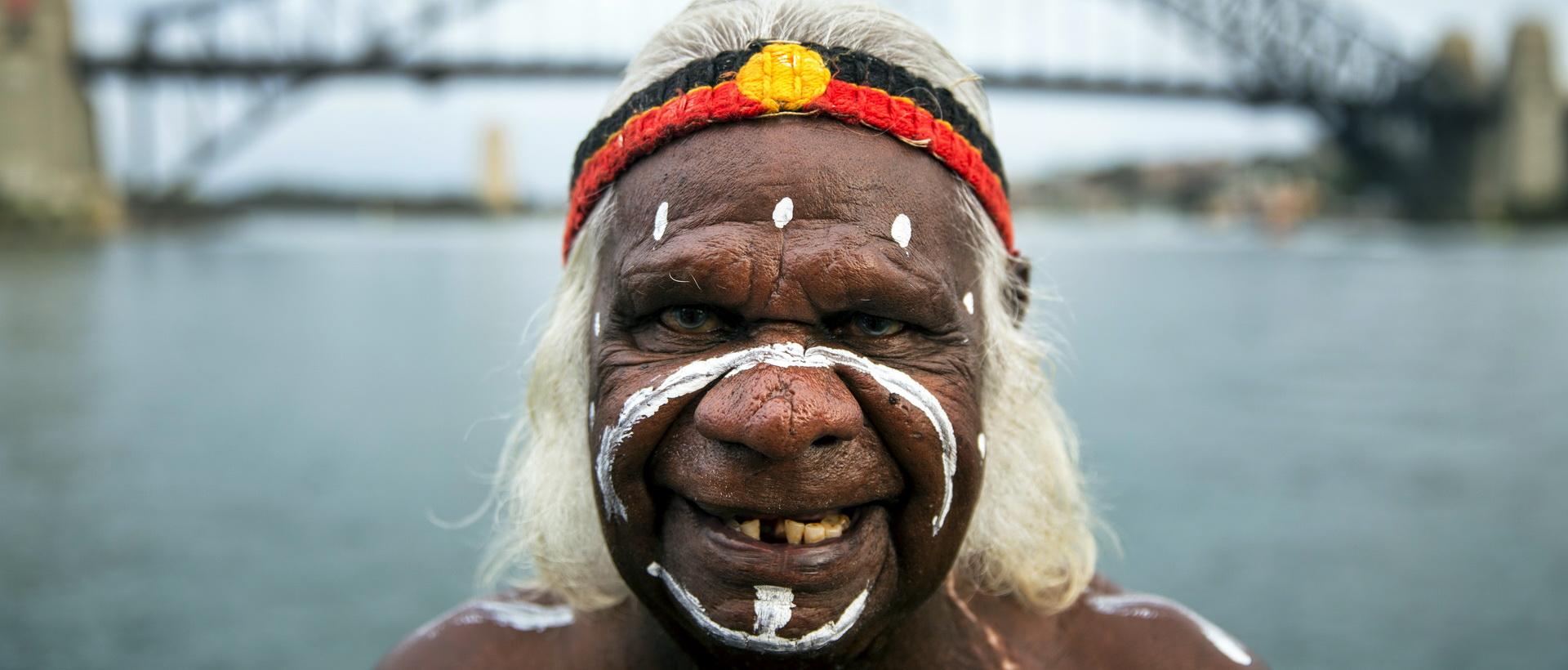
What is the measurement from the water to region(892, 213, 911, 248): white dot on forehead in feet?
2.37

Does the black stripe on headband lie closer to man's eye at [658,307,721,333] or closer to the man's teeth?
man's eye at [658,307,721,333]

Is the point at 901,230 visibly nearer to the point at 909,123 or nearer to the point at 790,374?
the point at 909,123

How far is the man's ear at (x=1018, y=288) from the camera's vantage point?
203 centimetres

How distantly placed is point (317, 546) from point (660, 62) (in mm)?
5926

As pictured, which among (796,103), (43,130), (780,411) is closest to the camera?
(780,411)

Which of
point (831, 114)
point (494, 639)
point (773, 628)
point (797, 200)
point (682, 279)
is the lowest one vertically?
point (494, 639)

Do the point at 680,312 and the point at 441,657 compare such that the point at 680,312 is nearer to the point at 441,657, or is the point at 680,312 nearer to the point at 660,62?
the point at 660,62

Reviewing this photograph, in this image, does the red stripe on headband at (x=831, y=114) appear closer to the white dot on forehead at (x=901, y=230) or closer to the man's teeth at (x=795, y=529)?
the white dot on forehead at (x=901, y=230)

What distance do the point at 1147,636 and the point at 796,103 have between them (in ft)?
3.60

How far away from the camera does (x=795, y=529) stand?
164 cm

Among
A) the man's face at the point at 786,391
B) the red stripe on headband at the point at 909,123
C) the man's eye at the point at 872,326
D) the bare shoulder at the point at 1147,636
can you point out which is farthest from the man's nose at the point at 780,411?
the bare shoulder at the point at 1147,636

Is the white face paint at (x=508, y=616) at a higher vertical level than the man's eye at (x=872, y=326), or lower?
lower

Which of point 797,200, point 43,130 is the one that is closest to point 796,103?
point 797,200

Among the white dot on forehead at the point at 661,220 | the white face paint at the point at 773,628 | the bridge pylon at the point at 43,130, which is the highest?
the white dot on forehead at the point at 661,220
